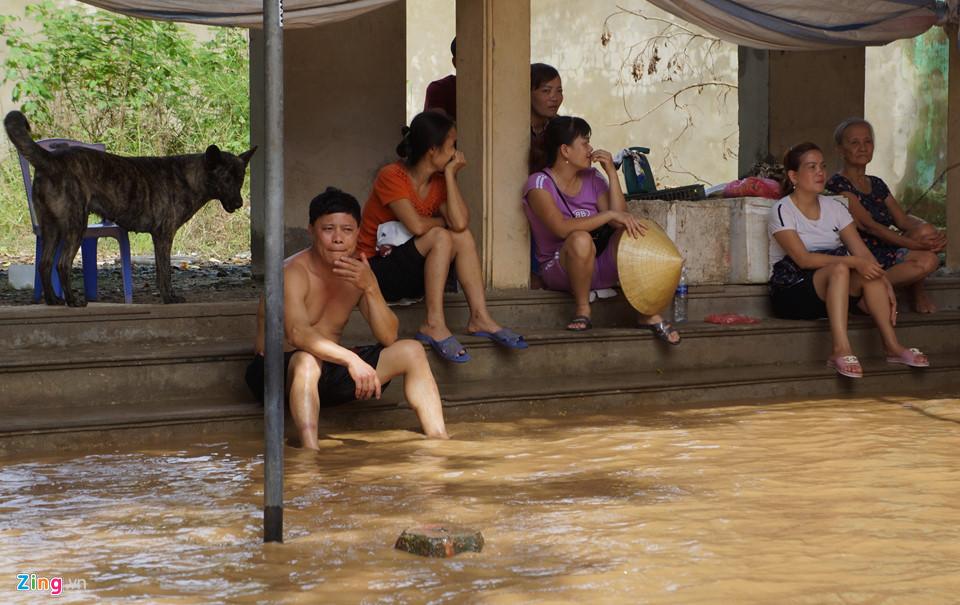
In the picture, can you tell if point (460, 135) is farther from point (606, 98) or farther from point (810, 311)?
point (606, 98)

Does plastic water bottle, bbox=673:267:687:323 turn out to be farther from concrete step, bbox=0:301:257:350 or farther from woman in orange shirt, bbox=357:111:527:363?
concrete step, bbox=0:301:257:350

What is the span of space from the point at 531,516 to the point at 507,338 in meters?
2.38

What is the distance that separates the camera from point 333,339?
5824mm

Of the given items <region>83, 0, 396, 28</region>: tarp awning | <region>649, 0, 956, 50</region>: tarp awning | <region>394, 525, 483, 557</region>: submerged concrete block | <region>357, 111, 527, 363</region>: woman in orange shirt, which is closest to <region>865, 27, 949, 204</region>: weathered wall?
<region>649, 0, 956, 50</region>: tarp awning

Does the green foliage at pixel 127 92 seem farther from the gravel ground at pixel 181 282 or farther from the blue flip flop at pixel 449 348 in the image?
the blue flip flop at pixel 449 348

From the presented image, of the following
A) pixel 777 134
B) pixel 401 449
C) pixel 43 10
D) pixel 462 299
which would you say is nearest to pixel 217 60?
pixel 43 10

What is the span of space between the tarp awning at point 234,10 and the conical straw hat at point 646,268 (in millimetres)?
1958

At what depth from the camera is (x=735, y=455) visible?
17.5ft

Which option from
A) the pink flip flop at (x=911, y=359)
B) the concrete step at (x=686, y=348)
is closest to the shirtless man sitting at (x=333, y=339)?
the concrete step at (x=686, y=348)

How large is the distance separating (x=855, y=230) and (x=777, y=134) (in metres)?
3.00

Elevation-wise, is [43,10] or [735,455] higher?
[43,10]

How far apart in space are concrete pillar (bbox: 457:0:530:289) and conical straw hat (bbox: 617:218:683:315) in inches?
27.8

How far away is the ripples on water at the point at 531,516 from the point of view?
11.3 feet

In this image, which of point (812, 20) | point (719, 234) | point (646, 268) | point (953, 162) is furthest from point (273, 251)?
point (953, 162)
